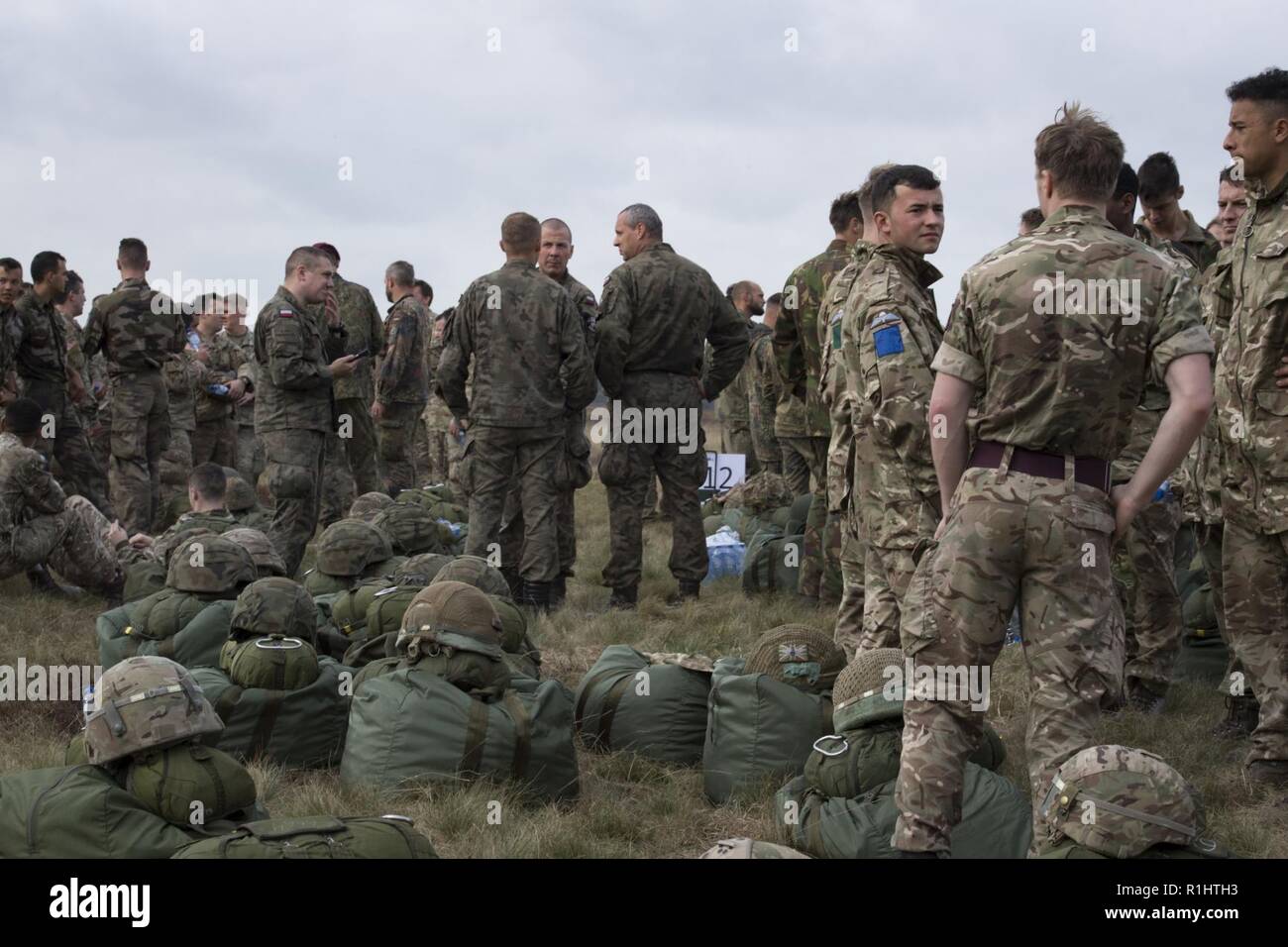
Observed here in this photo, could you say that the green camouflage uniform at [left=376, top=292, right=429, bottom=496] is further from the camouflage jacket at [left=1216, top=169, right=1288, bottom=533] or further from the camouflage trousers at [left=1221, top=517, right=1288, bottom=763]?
the camouflage trousers at [left=1221, top=517, right=1288, bottom=763]

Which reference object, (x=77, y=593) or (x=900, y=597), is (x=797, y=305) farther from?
(x=77, y=593)

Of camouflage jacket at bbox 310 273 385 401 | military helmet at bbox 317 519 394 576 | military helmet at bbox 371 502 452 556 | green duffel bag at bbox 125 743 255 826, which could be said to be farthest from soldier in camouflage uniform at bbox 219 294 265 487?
green duffel bag at bbox 125 743 255 826

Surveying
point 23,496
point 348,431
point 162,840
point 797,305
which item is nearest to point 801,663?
point 162,840

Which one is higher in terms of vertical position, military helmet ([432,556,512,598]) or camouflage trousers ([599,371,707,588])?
camouflage trousers ([599,371,707,588])

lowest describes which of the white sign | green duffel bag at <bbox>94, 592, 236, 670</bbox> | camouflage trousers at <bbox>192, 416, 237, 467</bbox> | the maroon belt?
green duffel bag at <bbox>94, 592, 236, 670</bbox>

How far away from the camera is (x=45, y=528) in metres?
8.52

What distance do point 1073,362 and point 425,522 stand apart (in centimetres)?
596

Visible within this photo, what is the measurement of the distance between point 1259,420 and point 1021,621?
1905mm

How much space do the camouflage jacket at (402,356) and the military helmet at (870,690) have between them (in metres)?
8.94

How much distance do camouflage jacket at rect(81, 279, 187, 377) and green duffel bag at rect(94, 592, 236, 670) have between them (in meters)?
5.16

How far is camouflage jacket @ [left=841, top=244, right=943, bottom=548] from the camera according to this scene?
17.0 ft

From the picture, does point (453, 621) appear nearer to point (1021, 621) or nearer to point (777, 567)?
point (1021, 621)

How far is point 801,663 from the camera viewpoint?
523 cm

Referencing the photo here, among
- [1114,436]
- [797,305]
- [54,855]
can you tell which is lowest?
[54,855]
